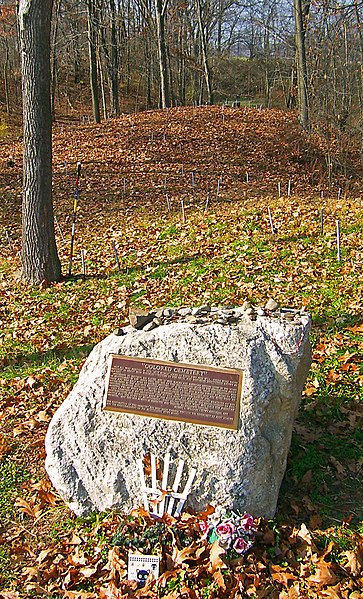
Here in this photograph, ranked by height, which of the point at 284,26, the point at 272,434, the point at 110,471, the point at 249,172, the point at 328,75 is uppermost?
the point at 284,26

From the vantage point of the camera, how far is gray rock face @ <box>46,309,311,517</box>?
4176mm

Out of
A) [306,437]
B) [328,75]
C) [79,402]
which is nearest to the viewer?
[79,402]

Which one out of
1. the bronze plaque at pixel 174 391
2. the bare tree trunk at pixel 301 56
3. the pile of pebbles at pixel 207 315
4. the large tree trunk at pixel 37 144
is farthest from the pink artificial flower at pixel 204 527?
the bare tree trunk at pixel 301 56

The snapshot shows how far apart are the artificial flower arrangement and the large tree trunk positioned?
22.9 ft

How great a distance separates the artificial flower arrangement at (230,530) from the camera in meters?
3.99

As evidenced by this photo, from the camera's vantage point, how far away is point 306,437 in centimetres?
519

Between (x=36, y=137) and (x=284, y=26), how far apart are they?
29764 mm

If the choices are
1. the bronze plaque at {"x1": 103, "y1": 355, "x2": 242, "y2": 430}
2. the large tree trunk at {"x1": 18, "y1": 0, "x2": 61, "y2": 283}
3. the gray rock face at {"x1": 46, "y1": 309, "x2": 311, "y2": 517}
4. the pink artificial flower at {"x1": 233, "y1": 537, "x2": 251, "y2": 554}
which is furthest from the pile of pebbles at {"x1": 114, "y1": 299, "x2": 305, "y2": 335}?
the large tree trunk at {"x1": 18, "y1": 0, "x2": 61, "y2": 283}

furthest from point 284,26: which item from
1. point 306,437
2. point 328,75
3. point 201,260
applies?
point 306,437

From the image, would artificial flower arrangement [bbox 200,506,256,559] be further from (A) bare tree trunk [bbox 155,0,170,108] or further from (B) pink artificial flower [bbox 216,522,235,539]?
(A) bare tree trunk [bbox 155,0,170,108]

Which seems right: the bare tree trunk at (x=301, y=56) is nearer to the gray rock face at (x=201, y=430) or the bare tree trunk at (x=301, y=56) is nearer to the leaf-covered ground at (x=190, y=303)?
the leaf-covered ground at (x=190, y=303)

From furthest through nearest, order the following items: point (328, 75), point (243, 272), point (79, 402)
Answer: point (328, 75), point (243, 272), point (79, 402)

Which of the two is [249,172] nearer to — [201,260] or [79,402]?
[201,260]

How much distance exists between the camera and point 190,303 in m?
8.46
